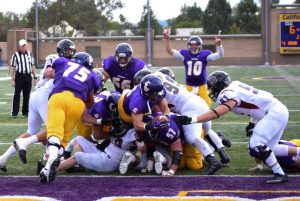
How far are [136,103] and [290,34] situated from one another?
1199 inches

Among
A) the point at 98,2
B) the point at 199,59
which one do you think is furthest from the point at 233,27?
the point at 199,59

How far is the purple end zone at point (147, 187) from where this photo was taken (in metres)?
5.73

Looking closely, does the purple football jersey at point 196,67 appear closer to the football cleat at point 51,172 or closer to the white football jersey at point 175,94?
the white football jersey at point 175,94

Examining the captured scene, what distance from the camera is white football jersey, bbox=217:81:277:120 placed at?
6430 millimetres

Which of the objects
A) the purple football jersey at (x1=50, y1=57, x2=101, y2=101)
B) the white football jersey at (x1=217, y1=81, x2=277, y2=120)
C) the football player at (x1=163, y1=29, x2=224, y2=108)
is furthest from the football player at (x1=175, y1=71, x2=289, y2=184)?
the football player at (x1=163, y1=29, x2=224, y2=108)

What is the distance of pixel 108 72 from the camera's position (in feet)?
27.8

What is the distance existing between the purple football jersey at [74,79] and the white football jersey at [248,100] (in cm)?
136

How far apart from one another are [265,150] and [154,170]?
1310 mm

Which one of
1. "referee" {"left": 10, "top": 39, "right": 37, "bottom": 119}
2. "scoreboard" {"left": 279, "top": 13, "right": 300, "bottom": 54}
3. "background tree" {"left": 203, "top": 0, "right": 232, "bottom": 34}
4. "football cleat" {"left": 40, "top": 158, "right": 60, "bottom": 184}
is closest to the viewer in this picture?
"football cleat" {"left": 40, "top": 158, "right": 60, "bottom": 184}

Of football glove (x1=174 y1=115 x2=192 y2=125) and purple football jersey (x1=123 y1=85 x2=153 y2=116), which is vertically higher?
purple football jersey (x1=123 y1=85 x2=153 y2=116)

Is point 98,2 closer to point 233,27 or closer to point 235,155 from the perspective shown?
point 233,27

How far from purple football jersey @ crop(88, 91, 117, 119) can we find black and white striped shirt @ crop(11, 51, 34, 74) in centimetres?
564

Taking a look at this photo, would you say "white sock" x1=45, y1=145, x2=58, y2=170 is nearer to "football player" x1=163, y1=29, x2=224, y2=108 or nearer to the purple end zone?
the purple end zone

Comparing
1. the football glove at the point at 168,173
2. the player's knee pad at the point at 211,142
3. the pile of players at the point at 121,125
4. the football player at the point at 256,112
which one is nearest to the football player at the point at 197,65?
the player's knee pad at the point at 211,142
